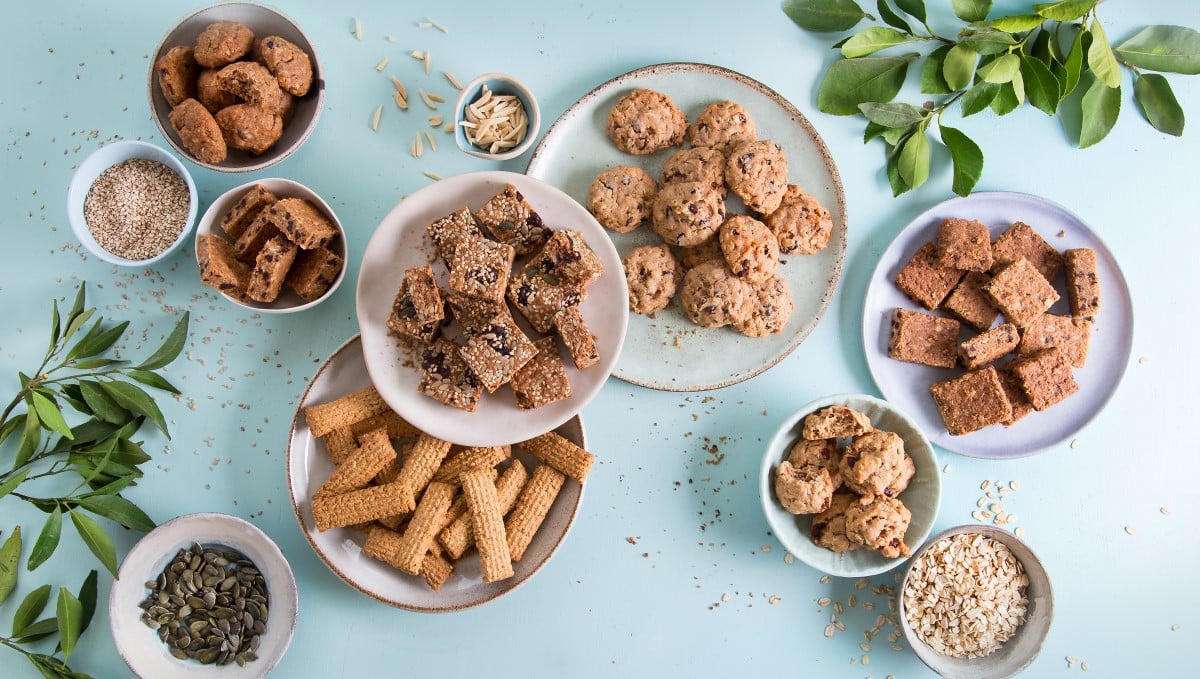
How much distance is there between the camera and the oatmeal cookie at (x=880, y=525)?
2100 mm

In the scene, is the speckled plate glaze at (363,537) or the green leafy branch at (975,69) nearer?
the speckled plate glaze at (363,537)

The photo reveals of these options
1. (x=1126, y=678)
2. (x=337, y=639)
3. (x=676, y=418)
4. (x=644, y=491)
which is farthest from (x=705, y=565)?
(x=1126, y=678)

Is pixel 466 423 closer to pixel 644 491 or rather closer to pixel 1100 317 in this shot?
pixel 644 491

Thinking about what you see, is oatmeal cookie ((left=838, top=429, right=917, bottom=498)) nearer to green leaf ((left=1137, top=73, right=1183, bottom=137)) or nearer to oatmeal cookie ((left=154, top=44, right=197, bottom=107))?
green leaf ((left=1137, top=73, right=1183, bottom=137))

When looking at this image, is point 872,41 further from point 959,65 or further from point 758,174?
point 758,174

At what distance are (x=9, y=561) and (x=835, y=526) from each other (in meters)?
2.33

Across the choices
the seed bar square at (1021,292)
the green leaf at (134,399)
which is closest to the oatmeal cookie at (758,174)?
the seed bar square at (1021,292)

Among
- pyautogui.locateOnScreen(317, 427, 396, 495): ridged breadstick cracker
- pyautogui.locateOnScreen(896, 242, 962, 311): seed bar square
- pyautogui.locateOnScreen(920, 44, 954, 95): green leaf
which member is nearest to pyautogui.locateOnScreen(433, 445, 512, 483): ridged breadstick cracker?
pyautogui.locateOnScreen(317, 427, 396, 495): ridged breadstick cracker

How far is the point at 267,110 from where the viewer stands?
80.0 inches

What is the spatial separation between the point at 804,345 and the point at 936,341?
387 millimetres

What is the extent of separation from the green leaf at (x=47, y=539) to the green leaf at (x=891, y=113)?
249 centimetres

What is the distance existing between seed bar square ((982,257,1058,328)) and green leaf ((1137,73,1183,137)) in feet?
2.10

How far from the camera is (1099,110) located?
2293 millimetres

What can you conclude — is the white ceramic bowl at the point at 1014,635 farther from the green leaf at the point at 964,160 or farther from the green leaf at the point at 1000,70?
the green leaf at the point at 1000,70
